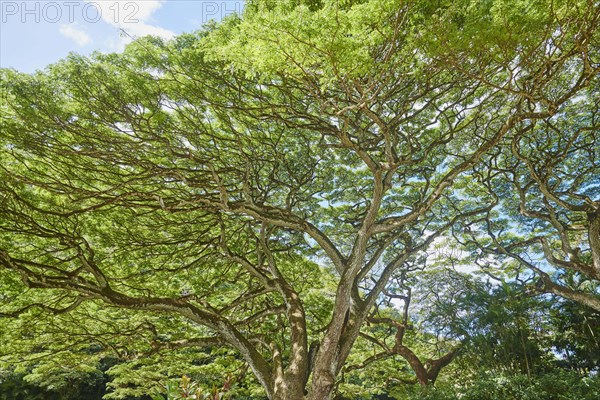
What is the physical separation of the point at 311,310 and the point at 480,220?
484 cm

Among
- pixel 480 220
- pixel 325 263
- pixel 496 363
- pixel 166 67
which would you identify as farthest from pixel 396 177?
pixel 166 67

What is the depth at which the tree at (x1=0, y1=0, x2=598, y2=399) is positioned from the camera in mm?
4086

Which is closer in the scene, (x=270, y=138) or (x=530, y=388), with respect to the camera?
(x=530, y=388)

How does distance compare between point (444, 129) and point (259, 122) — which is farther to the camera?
point (444, 129)

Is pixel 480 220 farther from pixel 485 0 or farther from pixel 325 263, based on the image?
pixel 485 0

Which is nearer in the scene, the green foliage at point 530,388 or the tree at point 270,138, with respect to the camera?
the tree at point 270,138

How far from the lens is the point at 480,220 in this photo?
361 inches

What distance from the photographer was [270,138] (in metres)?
7.07

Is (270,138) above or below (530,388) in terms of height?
above

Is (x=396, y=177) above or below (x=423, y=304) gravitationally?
above

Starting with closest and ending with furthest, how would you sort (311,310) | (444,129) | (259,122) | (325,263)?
(259,122) < (444,129) < (311,310) < (325,263)

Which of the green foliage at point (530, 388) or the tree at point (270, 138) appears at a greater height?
the tree at point (270, 138)

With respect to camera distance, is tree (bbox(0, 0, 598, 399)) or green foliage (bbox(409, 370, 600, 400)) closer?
tree (bbox(0, 0, 598, 399))

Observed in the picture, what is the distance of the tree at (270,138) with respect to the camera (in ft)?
13.4
